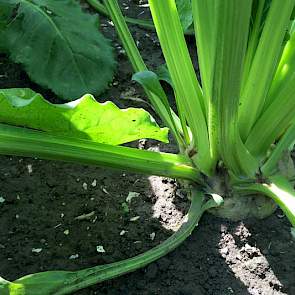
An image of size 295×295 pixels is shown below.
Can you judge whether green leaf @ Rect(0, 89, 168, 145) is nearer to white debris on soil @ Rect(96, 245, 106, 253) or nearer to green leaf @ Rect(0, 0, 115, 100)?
white debris on soil @ Rect(96, 245, 106, 253)

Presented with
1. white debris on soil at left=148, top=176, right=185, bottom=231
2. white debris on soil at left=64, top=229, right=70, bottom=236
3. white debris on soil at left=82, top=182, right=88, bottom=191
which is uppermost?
white debris on soil at left=148, top=176, right=185, bottom=231

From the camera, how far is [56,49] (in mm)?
1631

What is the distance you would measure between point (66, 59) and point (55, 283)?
27.7 inches

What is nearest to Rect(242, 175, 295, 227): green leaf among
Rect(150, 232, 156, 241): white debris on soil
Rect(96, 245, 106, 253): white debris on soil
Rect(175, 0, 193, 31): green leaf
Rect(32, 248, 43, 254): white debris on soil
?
Rect(150, 232, 156, 241): white debris on soil

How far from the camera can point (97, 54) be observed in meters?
1.67

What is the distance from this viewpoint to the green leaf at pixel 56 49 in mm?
1601

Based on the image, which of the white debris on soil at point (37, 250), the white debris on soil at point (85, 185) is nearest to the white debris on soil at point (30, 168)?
the white debris on soil at point (85, 185)

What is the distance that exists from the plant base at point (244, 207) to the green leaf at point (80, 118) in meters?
0.21

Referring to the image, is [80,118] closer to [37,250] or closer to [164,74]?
[37,250]

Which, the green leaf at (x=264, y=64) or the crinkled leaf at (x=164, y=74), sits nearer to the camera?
the green leaf at (x=264, y=64)

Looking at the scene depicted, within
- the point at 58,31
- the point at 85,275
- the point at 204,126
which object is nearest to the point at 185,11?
the point at 58,31

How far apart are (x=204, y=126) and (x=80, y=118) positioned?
283mm

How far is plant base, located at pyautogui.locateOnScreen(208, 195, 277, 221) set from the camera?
1.33m

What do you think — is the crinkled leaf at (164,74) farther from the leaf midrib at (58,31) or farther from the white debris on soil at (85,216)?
the white debris on soil at (85,216)
